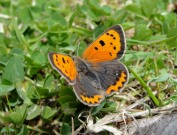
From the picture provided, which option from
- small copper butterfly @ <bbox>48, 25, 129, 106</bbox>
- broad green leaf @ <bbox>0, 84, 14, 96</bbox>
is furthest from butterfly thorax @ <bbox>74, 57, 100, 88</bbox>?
broad green leaf @ <bbox>0, 84, 14, 96</bbox>

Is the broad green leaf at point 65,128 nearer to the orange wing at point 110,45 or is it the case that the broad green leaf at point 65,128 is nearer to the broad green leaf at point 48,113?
the broad green leaf at point 48,113

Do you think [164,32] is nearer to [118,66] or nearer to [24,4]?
[118,66]

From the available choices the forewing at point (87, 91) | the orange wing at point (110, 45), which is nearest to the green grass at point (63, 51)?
the forewing at point (87, 91)

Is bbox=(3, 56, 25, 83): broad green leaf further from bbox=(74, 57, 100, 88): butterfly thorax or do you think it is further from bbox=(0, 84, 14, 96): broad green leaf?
bbox=(74, 57, 100, 88): butterfly thorax

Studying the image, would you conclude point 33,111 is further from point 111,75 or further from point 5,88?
point 111,75

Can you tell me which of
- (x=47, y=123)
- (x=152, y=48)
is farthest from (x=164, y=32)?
(x=47, y=123)

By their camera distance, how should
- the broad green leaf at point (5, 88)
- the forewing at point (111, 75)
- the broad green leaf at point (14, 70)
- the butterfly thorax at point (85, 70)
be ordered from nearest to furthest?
the forewing at point (111, 75), the butterfly thorax at point (85, 70), the broad green leaf at point (5, 88), the broad green leaf at point (14, 70)
